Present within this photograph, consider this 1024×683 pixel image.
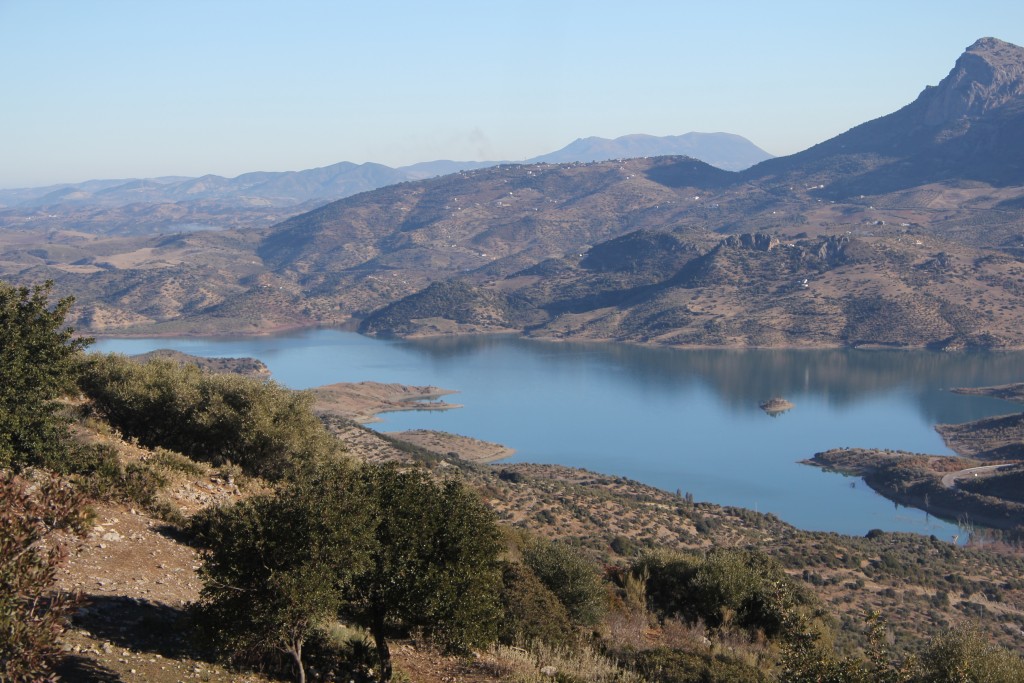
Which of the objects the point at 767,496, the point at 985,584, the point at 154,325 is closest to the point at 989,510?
the point at 767,496

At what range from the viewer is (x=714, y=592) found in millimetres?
18047

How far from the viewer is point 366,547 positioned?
10.6m

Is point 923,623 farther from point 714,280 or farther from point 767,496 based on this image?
point 714,280

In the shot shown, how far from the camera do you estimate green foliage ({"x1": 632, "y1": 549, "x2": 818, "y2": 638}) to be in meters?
17.8

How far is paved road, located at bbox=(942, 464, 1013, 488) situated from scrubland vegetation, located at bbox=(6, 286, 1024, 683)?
42831 mm

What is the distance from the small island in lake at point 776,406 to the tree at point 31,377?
85.6m

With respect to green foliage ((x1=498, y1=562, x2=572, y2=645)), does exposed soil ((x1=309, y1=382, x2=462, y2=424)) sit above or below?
below

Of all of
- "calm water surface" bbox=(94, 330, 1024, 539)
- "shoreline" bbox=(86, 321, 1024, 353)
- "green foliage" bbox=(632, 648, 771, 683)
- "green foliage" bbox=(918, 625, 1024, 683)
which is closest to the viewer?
"green foliage" bbox=(918, 625, 1024, 683)

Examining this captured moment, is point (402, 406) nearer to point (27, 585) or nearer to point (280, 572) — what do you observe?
point (280, 572)

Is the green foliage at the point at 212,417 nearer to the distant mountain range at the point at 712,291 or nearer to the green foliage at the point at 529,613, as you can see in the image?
the green foliage at the point at 529,613

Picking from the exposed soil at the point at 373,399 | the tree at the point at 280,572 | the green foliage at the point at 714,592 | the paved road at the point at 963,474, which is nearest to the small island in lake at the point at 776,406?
the paved road at the point at 963,474

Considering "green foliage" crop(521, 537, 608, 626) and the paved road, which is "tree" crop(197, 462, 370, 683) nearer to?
"green foliage" crop(521, 537, 608, 626)

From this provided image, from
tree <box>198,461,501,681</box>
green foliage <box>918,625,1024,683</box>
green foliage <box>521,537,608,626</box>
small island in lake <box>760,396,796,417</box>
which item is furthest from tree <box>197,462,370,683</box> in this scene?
small island in lake <box>760,396,796,417</box>

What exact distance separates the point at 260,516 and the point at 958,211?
19334 cm
